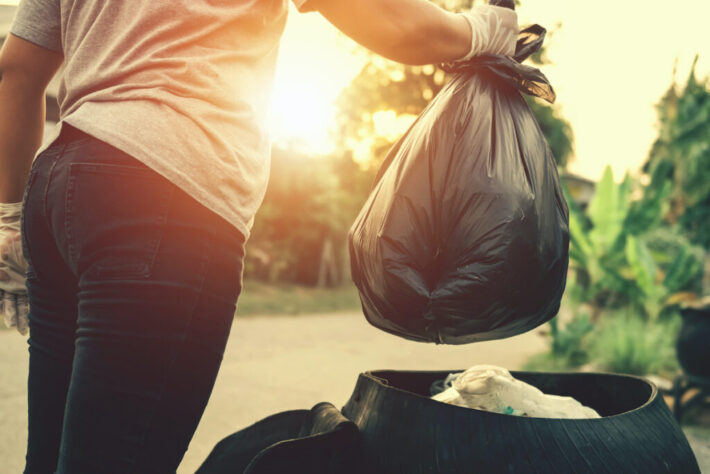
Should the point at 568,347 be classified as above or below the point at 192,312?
→ below

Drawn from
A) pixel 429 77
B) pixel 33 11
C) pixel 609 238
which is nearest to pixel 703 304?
pixel 609 238

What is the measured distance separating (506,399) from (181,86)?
101 cm

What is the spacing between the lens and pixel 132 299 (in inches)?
34.2

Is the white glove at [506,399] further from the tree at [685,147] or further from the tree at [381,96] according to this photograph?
the tree at [381,96]

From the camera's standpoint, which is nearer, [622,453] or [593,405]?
[622,453]

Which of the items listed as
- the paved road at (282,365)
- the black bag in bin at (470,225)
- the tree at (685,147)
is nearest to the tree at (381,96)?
the tree at (685,147)

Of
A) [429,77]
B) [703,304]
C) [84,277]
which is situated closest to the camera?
[84,277]

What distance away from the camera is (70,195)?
2.97 feet

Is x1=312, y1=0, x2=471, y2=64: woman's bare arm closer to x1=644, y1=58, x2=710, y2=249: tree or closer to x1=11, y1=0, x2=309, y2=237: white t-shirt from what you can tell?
x1=11, y1=0, x2=309, y2=237: white t-shirt

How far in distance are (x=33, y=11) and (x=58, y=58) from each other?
0.10 meters

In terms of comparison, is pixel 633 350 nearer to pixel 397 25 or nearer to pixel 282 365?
pixel 282 365

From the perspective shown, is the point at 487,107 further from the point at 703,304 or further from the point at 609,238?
the point at 609,238

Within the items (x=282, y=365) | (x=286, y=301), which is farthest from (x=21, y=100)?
(x=286, y=301)

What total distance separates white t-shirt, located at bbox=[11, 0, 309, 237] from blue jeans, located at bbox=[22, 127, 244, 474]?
0.12 feet
